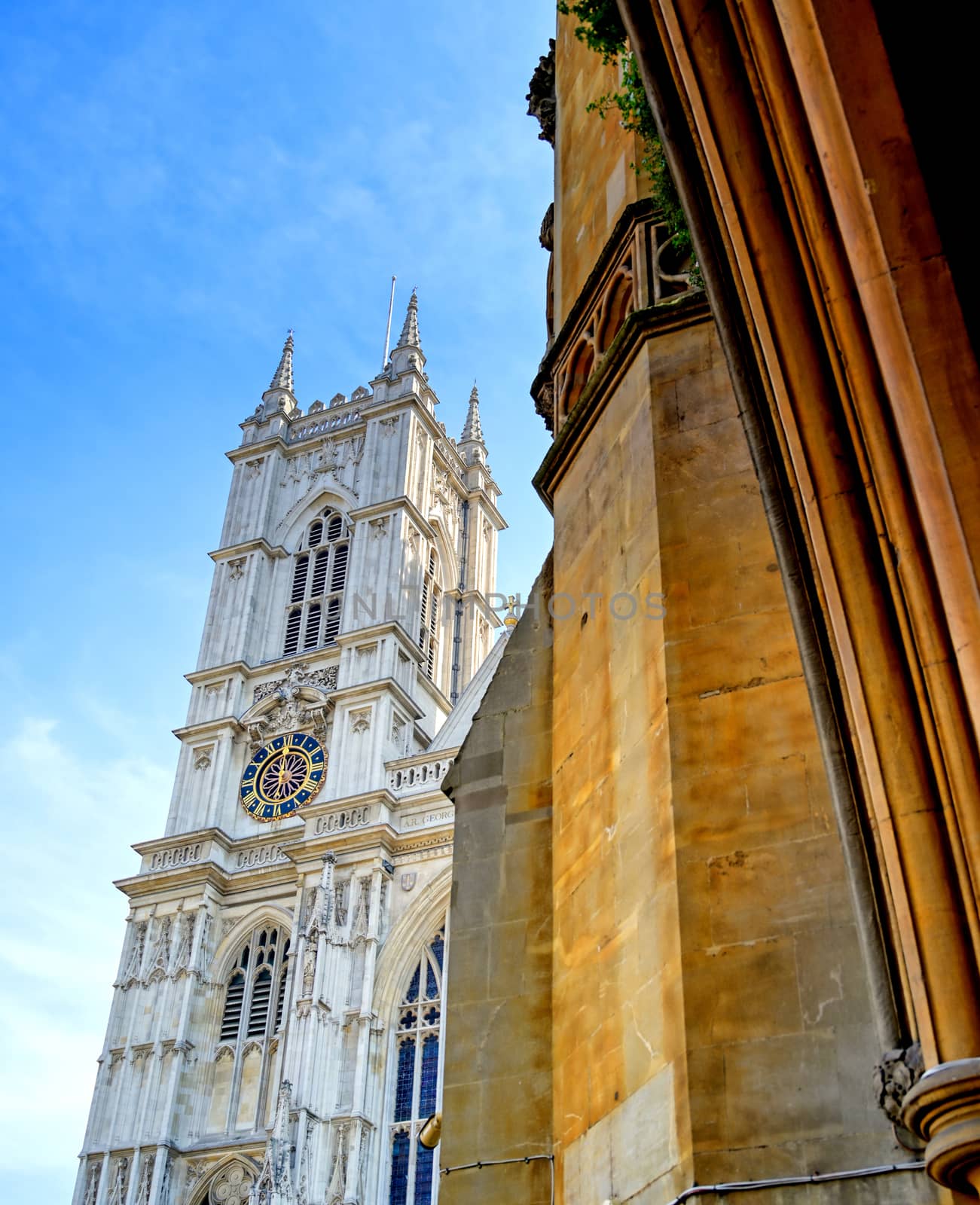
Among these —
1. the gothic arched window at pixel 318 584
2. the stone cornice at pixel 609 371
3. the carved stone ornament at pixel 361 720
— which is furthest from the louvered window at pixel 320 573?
the stone cornice at pixel 609 371

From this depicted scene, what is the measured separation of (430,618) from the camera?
43812 millimetres

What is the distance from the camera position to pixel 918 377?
13.1ft

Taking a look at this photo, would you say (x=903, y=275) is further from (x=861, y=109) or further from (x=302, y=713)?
(x=302, y=713)

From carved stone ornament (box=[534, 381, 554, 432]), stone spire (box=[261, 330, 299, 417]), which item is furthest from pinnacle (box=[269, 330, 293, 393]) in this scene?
carved stone ornament (box=[534, 381, 554, 432])

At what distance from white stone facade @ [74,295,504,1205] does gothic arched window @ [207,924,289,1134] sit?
54mm

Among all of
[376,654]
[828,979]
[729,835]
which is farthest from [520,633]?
[376,654]

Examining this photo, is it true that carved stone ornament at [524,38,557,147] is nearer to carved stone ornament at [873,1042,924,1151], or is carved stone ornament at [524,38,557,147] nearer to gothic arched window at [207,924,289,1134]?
carved stone ornament at [873,1042,924,1151]

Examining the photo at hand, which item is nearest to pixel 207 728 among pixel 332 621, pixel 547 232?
pixel 332 621

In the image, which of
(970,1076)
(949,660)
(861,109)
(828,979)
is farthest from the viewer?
(828,979)

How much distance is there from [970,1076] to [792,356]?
234cm

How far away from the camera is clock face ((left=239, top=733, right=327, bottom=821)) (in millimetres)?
37688

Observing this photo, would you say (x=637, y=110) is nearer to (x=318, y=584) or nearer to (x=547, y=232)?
(x=547, y=232)

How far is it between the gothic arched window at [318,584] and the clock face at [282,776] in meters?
3.55

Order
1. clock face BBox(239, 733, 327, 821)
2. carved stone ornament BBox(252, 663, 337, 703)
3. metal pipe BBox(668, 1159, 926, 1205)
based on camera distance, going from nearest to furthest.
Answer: metal pipe BBox(668, 1159, 926, 1205) → clock face BBox(239, 733, 327, 821) → carved stone ornament BBox(252, 663, 337, 703)
